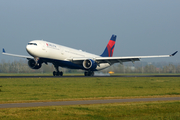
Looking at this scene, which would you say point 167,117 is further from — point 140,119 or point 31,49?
point 31,49

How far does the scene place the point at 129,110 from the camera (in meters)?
14.5

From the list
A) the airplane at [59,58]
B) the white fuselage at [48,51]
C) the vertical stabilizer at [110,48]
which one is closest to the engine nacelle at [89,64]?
the airplane at [59,58]

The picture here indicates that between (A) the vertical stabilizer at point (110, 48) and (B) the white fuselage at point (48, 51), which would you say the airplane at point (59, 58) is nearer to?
(B) the white fuselage at point (48, 51)

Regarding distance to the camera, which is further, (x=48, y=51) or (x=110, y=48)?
(x=110, y=48)

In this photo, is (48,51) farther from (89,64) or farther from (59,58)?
(89,64)

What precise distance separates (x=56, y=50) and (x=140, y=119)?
125ft

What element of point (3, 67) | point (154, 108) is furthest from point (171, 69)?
point (154, 108)

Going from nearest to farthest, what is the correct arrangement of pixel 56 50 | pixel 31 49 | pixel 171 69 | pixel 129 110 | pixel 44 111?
1. pixel 44 111
2. pixel 129 110
3. pixel 31 49
4. pixel 56 50
5. pixel 171 69

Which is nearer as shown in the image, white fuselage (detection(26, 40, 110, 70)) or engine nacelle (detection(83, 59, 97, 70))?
white fuselage (detection(26, 40, 110, 70))

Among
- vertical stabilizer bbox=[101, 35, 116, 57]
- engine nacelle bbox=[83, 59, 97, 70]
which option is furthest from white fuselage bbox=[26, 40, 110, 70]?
vertical stabilizer bbox=[101, 35, 116, 57]

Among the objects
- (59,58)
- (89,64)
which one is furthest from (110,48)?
(59,58)

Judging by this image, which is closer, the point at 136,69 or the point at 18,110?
Answer: the point at 18,110

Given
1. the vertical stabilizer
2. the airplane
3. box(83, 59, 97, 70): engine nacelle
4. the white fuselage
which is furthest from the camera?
the vertical stabilizer

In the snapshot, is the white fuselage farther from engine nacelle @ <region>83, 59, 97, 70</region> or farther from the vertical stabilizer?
the vertical stabilizer
